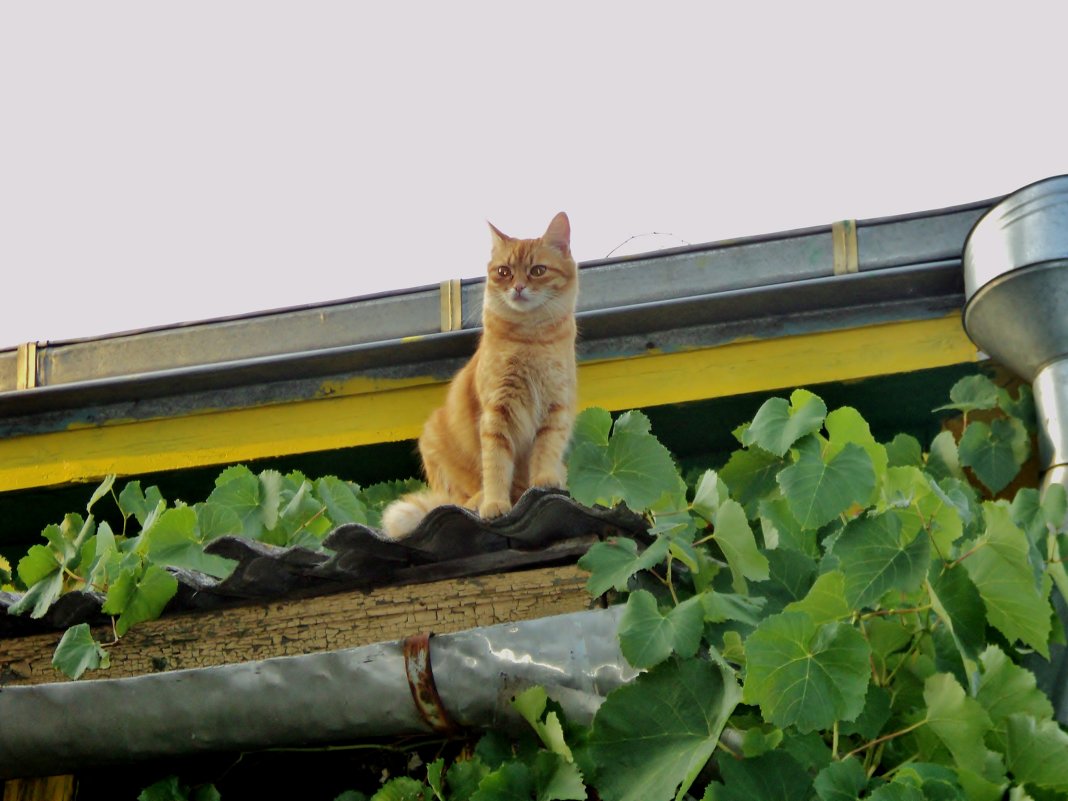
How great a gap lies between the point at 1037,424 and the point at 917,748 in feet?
4.25

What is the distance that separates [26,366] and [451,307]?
3.96ft

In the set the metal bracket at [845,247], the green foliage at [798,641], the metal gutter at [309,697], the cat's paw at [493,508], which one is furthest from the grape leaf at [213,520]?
the metal bracket at [845,247]

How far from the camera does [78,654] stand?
7.72ft

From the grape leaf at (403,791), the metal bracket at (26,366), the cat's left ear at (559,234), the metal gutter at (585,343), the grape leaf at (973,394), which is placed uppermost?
the cat's left ear at (559,234)

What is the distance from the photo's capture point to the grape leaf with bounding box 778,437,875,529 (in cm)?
210

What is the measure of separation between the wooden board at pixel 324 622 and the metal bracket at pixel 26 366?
1346 millimetres

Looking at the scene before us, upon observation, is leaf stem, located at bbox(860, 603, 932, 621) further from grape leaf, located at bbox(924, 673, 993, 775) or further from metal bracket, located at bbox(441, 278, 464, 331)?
metal bracket, located at bbox(441, 278, 464, 331)

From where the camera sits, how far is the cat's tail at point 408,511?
114 inches

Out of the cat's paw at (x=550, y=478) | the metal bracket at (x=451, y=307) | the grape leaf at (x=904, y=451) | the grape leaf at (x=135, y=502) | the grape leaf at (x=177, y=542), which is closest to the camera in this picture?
the grape leaf at (x=177, y=542)

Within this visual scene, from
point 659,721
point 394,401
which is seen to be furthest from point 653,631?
point 394,401

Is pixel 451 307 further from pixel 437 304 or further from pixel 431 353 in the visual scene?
pixel 431 353

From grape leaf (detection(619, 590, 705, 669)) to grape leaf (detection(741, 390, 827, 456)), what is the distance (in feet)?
1.41

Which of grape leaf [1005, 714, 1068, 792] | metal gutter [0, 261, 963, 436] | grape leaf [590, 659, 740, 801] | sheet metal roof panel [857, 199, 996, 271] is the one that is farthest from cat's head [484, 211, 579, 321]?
grape leaf [1005, 714, 1068, 792]

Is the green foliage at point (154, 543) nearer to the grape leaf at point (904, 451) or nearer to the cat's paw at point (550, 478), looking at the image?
the cat's paw at point (550, 478)
